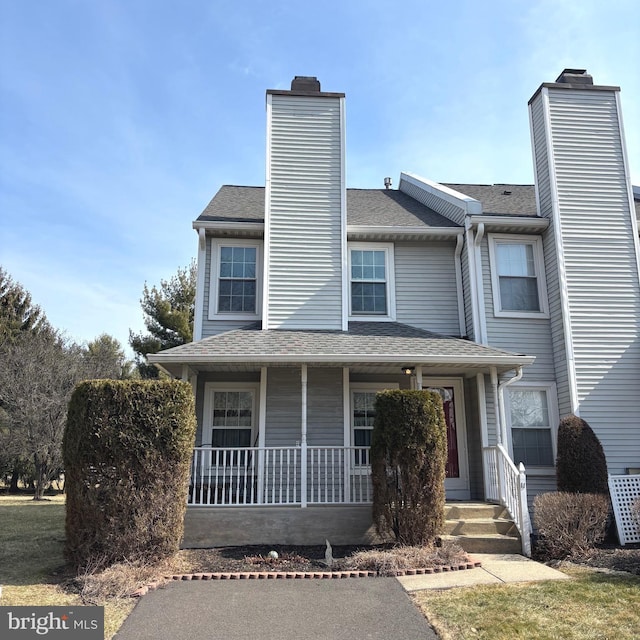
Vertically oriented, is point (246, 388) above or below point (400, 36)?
below

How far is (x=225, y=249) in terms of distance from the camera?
11.0 meters

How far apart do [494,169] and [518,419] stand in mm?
9926

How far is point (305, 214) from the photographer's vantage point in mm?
10719

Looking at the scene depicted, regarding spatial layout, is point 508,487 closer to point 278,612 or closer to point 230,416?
point 278,612

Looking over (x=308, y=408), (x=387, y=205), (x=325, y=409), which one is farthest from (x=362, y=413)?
(x=387, y=205)

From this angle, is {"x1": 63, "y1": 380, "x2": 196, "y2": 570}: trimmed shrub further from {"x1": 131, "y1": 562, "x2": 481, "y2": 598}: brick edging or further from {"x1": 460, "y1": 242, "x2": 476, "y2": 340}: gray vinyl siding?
{"x1": 460, "y1": 242, "x2": 476, "y2": 340}: gray vinyl siding

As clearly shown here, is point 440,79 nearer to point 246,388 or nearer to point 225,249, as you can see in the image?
point 225,249

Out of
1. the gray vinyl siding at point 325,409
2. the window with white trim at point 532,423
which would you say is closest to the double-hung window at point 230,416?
the gray vinyl siding at point 325,409

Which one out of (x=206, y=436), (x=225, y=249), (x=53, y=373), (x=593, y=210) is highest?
(x=593, y=210)

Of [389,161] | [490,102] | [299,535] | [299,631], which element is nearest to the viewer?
[299,631]

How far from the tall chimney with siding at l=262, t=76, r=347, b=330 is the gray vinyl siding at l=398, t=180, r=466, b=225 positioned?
2538mm

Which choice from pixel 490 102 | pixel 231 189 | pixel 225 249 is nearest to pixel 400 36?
pixel 490 102

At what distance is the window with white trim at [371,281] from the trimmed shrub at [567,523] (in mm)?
4770

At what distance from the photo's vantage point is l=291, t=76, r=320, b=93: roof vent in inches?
456
